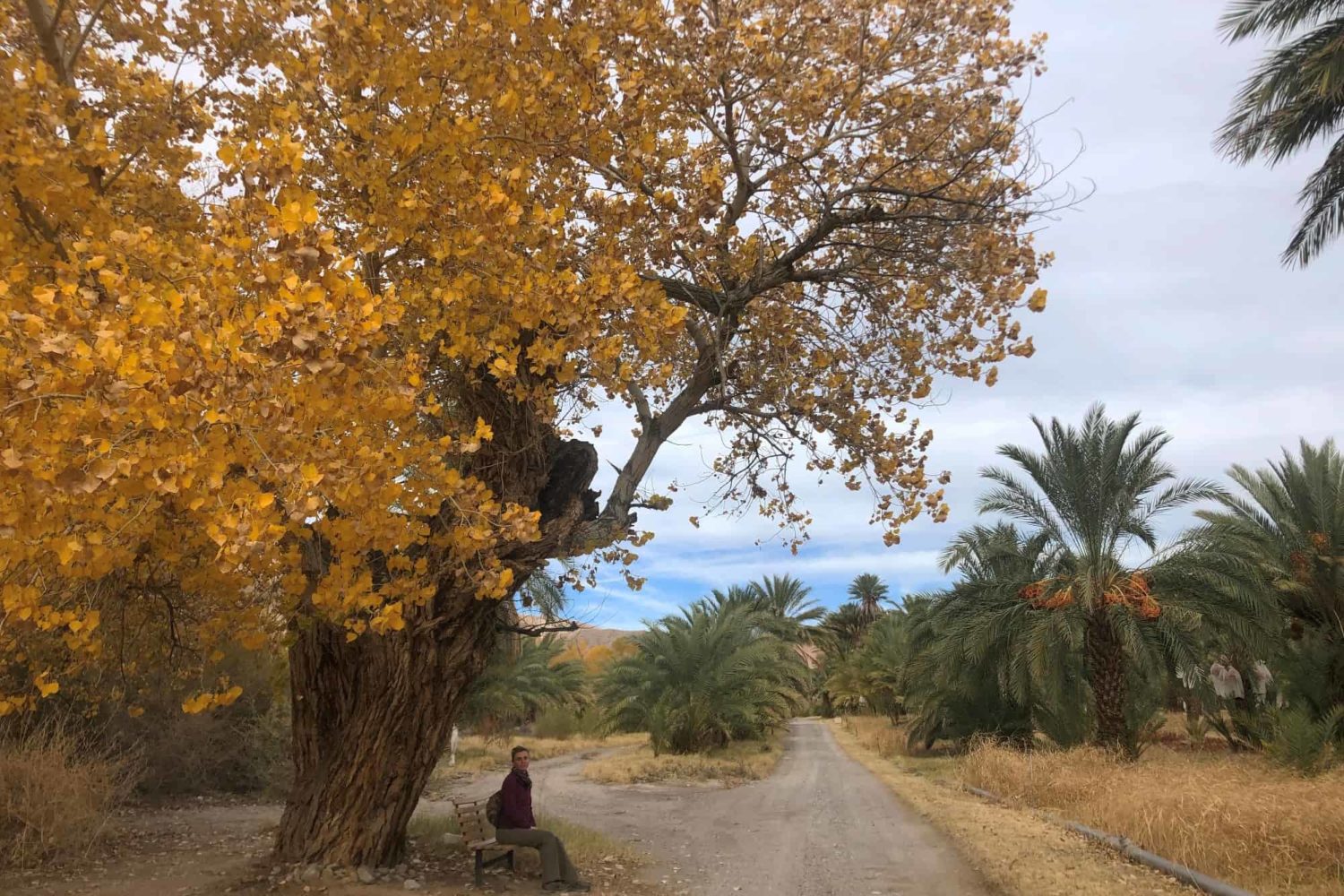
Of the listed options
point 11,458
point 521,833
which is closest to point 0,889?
point 521,833

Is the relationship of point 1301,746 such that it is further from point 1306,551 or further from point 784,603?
point 784,603

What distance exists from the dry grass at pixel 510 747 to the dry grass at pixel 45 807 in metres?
9.18

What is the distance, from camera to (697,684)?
830 inches

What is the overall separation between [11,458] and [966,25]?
804 centimetres

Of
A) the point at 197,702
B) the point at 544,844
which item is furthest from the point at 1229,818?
the point at 197,702

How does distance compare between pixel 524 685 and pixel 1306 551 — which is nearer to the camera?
pixel 1306 551

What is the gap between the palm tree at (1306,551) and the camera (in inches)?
588

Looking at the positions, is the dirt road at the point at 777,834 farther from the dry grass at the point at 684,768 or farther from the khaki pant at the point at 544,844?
the khaki pant at the point at 544,844

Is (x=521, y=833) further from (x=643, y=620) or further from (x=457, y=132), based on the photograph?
(x=643, y=620)

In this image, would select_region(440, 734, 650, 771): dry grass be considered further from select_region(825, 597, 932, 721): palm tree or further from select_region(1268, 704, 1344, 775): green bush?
select_region(1268, 704, 1344, 775): green bush

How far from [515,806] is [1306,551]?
15.3 meters

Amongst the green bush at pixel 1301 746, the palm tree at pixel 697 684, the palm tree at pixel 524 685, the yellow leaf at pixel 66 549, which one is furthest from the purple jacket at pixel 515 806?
the palm tree at pixel 697 684

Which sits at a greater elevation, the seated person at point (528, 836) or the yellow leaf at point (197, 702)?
the yellow leaf at point (197, 702)

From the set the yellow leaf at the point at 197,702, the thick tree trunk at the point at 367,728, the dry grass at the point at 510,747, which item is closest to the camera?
the yellow leaf at the point at 197,702
